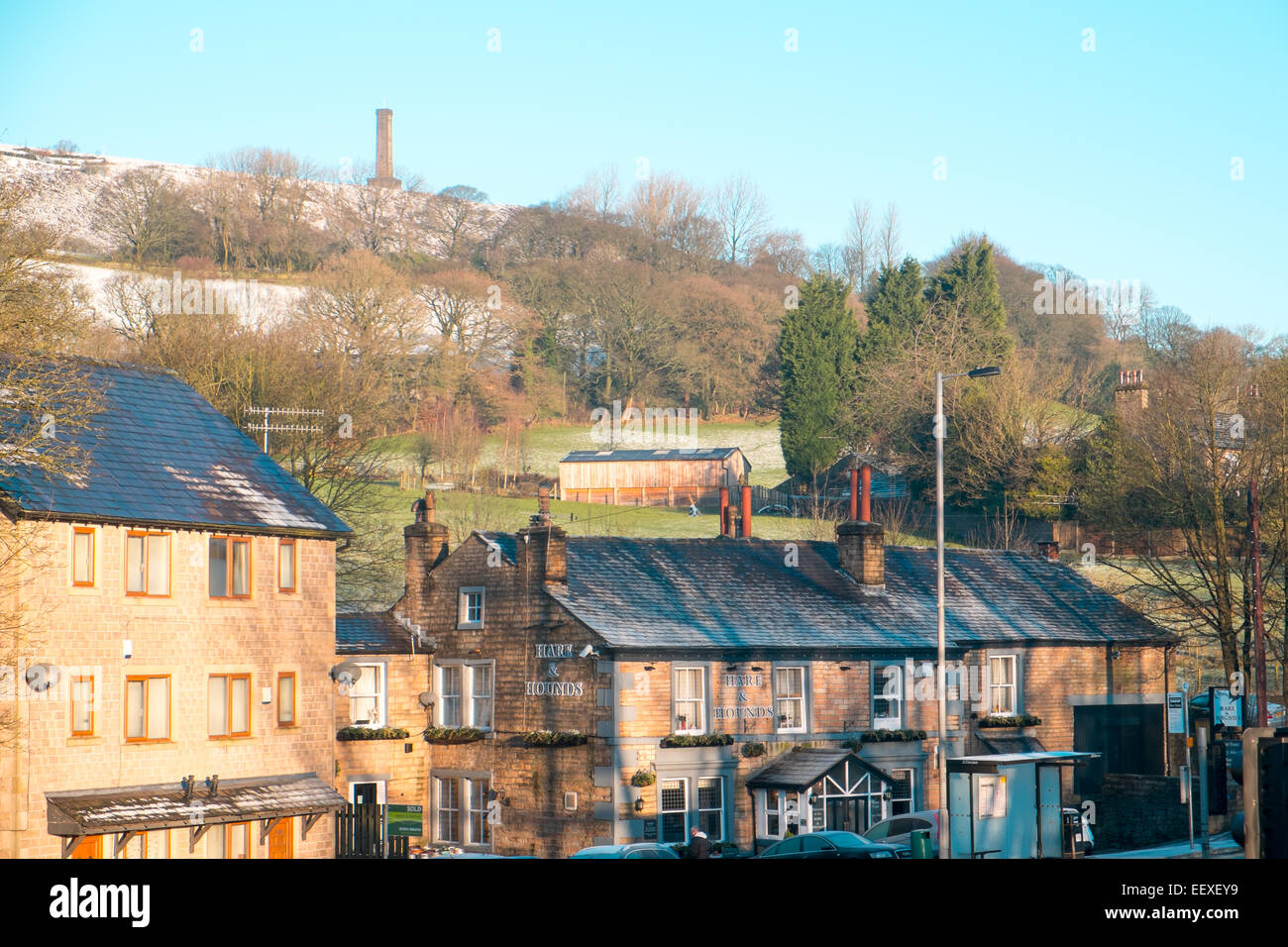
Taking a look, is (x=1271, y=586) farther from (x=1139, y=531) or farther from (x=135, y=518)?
(x=135, y=518)

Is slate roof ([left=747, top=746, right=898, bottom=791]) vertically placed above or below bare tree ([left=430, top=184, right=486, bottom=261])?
below

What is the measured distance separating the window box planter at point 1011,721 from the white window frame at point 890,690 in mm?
3060

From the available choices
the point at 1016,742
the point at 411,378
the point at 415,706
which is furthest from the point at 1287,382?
the point at 411,378

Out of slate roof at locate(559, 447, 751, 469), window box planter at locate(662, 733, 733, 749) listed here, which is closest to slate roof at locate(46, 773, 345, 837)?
window box planter at locate(662, 733, 733, 749)

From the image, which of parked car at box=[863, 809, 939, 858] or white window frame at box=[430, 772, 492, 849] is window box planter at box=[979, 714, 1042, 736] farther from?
white window frame at box=[430, 772, 492, 849]

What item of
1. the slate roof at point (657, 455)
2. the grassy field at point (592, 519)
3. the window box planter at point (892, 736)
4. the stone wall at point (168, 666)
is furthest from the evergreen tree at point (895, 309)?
the stone wall at point (168, 666)

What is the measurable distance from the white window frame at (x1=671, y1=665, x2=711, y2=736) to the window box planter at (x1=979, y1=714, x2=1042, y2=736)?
31.0 feet

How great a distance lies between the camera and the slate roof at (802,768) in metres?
36.5

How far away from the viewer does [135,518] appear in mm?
30656

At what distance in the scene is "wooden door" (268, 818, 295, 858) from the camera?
32062 millimetres

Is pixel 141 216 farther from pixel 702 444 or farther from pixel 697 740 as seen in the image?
pixel 697 740

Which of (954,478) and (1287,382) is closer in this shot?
(1287,382)
